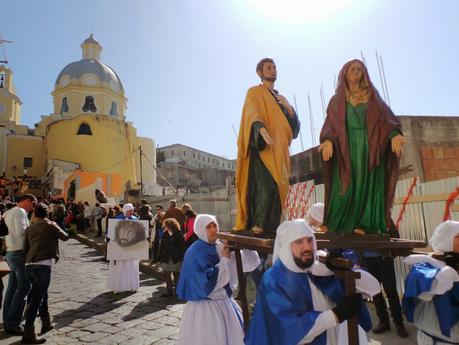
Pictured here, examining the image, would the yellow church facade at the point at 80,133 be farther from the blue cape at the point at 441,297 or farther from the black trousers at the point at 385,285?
the blue cape at the point at 441,297

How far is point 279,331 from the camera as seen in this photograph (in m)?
2.22

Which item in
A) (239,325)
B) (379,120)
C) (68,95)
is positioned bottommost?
(239,325)

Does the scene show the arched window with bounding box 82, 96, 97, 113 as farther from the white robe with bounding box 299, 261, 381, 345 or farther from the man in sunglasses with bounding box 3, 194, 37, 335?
the white robe with bounding box 299, 261, 381, 345

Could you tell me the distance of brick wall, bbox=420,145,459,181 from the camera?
7164mm

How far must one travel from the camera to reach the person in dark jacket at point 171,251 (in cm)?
776

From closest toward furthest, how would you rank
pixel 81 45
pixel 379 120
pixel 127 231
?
1. pixel 379 120
2. pixel 127 231
3. pixel 81 45

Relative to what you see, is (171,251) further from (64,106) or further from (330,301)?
(64,106)

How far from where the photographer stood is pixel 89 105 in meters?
37.7

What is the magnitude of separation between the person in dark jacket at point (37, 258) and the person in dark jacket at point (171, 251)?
263 cm

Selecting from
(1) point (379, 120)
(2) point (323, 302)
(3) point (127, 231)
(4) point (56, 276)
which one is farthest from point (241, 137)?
(4) point (56, 276)

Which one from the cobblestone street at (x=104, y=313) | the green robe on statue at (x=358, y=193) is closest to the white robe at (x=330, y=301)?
the green robe on statue at (x=358, y=193)

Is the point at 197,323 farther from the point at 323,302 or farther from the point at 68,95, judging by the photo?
the point at 68,95

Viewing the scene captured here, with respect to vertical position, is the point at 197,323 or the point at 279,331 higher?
the point at 279,331

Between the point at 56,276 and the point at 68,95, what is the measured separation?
31432 millimetres
